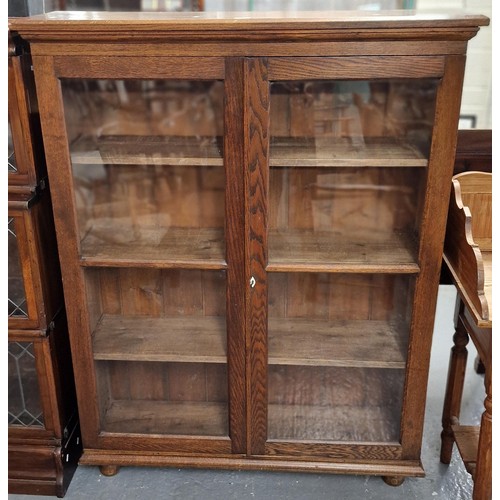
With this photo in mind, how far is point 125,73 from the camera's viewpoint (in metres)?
1.49

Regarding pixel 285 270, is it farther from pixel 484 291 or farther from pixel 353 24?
pixel 353 24

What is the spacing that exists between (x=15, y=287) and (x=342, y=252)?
889mm

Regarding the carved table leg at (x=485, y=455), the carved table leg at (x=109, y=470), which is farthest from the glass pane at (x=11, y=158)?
the carved table leg at (x=485, y=455)

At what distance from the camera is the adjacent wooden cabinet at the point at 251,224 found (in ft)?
4.73

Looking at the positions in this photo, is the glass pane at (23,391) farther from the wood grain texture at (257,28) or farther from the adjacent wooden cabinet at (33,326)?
the wood grain texture at (257,28)

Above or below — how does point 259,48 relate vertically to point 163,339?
above

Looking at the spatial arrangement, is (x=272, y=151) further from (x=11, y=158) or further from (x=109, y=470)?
(x=109, y=470)

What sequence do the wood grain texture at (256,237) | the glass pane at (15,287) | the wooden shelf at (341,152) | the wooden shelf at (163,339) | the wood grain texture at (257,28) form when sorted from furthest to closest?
the wooden shelf at (163,339) → the glass pane at (15,287) → the wooden shelf at (341,152) → the wood grain texture at (256,237) → the wood grain texture at (257,28)

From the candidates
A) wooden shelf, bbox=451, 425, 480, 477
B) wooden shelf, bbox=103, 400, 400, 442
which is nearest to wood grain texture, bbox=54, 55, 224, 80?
wooden shelf, bbox=103, 400, 400, 442

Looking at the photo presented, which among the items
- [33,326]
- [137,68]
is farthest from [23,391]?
[137,68]

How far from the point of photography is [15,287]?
1.70m

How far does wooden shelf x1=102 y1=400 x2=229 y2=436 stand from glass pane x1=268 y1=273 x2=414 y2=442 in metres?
0.16

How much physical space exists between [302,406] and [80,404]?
66 cm
